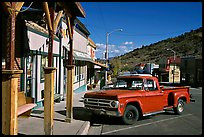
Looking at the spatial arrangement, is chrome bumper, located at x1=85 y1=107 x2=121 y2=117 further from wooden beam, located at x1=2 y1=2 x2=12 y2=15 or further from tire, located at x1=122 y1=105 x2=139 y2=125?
wooden beam, located at x1=2 y1=2 x2=12 y2=15

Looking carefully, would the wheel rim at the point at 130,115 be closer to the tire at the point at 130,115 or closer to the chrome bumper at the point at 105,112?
the tire at the point at 130,115

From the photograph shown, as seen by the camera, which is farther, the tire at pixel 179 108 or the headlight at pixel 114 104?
the tire at pixel 179 108

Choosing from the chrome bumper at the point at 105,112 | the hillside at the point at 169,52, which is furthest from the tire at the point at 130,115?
the hillside at the point at 169,52

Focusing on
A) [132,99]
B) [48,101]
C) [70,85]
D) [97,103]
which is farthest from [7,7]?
[132,99]

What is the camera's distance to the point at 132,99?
10039mm

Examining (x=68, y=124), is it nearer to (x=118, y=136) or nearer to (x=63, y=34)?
(x=118, y=136)

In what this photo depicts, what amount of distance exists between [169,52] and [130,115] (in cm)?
11659

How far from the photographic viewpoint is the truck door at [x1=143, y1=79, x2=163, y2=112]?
35.2 ft

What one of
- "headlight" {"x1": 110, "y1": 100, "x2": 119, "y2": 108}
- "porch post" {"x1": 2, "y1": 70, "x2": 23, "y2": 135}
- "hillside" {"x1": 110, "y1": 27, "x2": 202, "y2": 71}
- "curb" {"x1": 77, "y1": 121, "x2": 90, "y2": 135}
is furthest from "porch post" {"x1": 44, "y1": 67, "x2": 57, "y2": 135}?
"hillside" {"x1": 110, "y1": 27, "x2": 202, "y2": 71}

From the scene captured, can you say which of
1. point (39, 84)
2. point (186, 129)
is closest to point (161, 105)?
point (186, 129)

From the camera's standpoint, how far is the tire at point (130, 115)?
32.4ft

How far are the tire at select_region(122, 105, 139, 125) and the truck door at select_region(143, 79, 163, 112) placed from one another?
0.64 meters

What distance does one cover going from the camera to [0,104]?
4.89m

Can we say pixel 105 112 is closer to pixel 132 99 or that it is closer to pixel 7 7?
pixel 132 99
